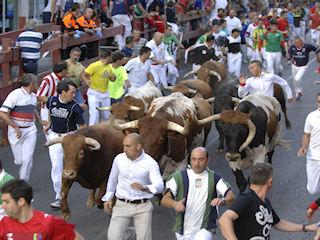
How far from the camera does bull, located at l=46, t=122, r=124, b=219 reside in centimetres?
1045

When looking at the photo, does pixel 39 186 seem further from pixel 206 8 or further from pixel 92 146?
pixel 206 8

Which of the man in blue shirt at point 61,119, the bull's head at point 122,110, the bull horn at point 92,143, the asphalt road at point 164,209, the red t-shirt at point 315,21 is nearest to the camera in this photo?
the bull horn at point 92,143

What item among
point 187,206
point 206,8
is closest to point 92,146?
point 187,206

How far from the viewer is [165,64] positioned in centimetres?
2022

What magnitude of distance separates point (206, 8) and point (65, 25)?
12780mm

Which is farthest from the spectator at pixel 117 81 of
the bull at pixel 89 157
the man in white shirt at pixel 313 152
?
the man in white shirt at pixel 313 152

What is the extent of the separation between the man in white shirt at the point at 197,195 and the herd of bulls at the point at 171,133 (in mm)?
2759

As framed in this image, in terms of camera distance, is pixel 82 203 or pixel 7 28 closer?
pixel 82 203

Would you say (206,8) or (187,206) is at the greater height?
(187,206)

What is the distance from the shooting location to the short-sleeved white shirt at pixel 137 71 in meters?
16.7

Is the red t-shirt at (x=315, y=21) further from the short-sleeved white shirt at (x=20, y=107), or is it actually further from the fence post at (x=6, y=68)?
the short-sleeved white shirt at (x=20, y=107)

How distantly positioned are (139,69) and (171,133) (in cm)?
552

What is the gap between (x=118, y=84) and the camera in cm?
1527

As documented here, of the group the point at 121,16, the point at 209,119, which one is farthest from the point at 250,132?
the point at 121,16
